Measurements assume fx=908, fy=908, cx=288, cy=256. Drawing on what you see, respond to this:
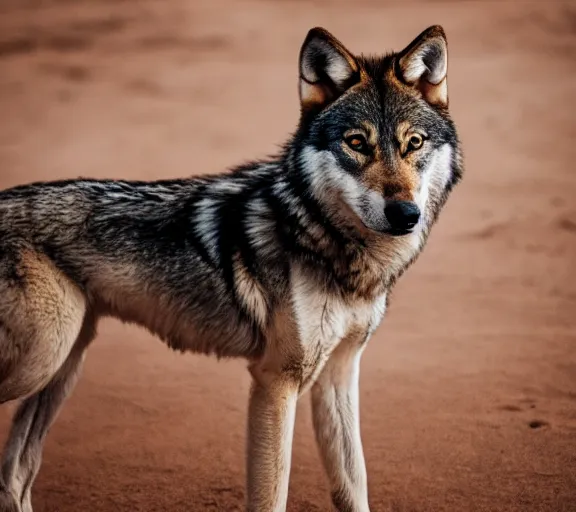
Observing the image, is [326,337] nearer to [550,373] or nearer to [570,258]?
[550,373]

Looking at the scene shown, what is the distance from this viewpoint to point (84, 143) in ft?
44.1

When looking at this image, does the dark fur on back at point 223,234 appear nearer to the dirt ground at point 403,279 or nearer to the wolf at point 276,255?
the wolf at point 276,255

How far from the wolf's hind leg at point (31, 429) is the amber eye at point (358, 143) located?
1747mm

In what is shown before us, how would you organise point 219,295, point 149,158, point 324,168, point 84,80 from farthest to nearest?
1. point 84,80
2. point 149,158
3. point 219,295
4. point 324,168

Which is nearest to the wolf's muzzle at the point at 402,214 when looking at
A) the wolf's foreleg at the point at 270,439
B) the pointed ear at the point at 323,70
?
the pointed ear at the point at 323,70

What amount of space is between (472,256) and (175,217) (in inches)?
216

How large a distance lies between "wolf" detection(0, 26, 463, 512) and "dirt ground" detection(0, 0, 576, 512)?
94 centimetres

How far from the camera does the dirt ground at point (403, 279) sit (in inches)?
216

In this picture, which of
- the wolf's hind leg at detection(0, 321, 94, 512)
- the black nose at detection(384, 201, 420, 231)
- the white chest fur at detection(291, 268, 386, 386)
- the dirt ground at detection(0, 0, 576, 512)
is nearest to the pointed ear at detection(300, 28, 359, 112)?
the black nose at detection(384, 201, 420, 231)

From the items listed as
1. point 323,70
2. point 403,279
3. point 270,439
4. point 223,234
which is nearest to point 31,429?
point 270,439

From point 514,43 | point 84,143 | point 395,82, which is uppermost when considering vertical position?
point 395,82

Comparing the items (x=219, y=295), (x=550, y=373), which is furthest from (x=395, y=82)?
(x=550, y=373)

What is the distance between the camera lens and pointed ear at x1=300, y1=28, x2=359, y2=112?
4273mm

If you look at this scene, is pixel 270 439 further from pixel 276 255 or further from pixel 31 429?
pixel 31 429
